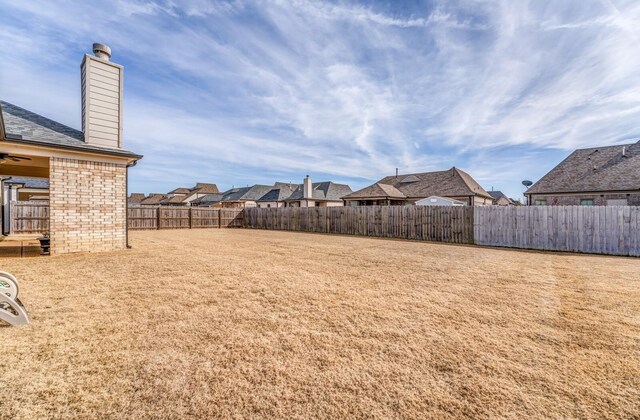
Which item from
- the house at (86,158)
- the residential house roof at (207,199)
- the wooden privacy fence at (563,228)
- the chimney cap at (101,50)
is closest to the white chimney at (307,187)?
the residential house roof at (207,199)

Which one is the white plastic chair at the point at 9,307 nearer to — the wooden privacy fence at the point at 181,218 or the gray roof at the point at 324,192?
the wooden privacy fence at the point at 181,218

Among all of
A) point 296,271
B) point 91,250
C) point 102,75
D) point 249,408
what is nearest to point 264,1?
point 102,75

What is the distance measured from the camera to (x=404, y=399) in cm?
210

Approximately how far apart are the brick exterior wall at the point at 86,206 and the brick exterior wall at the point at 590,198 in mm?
24986

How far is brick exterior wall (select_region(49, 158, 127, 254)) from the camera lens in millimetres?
7953

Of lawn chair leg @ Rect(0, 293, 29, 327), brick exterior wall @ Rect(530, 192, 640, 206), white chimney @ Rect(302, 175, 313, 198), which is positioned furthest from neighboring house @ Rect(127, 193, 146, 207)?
brick exterior wall @ Rect(530, 192, 640, 206)

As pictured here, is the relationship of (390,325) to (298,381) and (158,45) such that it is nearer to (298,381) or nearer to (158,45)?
(298,381)

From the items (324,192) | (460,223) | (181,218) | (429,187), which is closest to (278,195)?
(324,192)

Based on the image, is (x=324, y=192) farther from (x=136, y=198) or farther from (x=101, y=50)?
(x=136, y=198)

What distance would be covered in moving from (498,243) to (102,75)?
1646 centimetres

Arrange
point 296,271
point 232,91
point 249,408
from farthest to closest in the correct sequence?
point 232,91
point 296,271
point 249,408

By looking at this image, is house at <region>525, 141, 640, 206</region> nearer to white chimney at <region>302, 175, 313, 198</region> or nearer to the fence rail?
the fence rail

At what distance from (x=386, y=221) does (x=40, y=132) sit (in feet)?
48.2

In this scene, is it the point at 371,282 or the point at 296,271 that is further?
the point at 296,271
